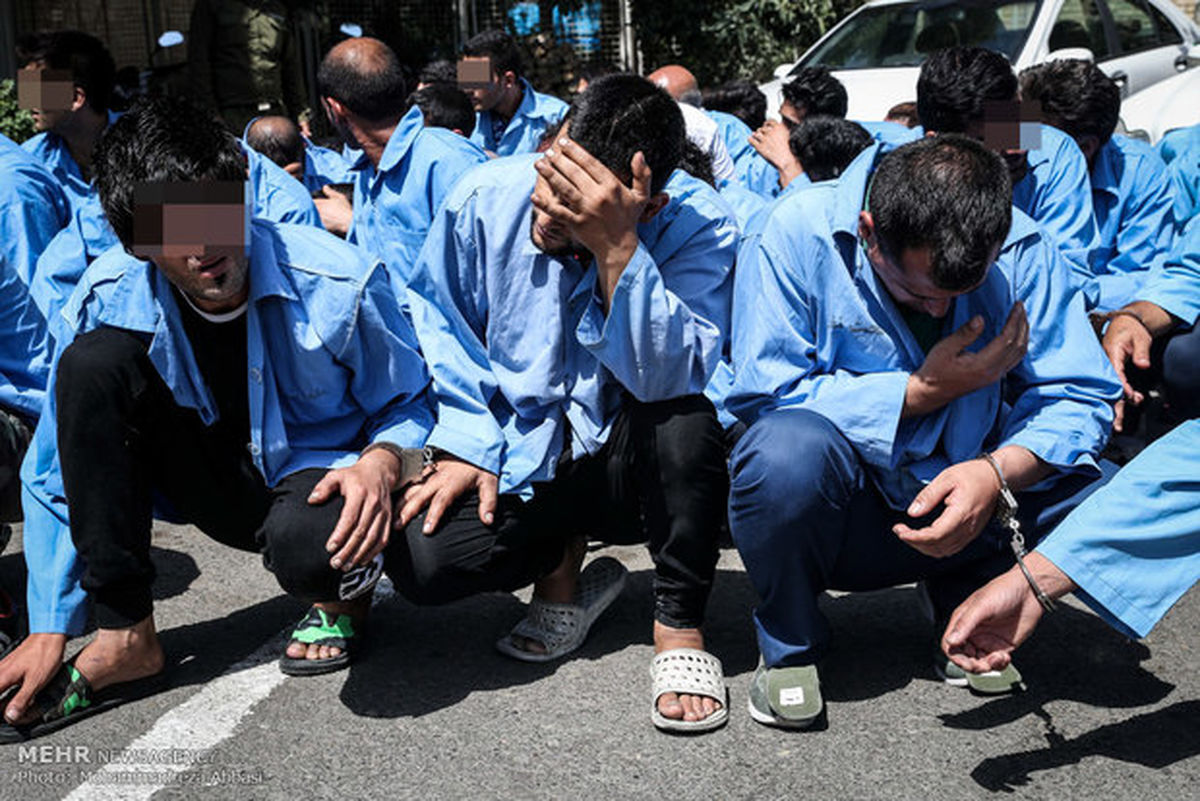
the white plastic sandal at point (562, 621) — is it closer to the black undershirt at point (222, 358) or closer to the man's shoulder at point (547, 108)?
the black undershirt at point (222, 358)

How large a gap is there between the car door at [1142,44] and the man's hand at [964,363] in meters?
6.55

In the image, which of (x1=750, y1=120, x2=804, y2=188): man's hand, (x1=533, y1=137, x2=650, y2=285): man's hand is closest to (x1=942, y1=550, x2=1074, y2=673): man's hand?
(x1=533, y1=137, x2=650, y2=285): man's hand

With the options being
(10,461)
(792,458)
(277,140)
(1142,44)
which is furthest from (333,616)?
(1142,44)

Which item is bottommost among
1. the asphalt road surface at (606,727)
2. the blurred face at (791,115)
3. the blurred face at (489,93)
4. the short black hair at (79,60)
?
the asphalt road surface at (606,727)

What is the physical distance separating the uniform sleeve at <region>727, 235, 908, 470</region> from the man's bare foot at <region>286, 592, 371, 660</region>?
1045mm

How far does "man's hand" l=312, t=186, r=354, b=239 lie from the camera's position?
5.61 meters

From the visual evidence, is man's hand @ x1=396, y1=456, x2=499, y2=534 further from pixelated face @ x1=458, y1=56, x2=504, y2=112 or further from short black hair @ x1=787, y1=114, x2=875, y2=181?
pixelated face @ x1=458, y1=56, x2=504, y2=112

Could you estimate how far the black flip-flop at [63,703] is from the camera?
9.10ft

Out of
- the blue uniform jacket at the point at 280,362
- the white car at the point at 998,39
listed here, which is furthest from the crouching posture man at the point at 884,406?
the white car at the point at 998,39

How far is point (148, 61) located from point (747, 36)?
19.3 feet

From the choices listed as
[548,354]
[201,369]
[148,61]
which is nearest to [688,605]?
[548,354]

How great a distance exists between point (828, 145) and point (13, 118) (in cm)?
503

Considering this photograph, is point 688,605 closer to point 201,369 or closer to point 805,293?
point 805,293

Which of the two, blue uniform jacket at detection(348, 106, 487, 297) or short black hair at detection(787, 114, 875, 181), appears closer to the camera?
blue uniform jacket at detection(348, 106, 487, 297)
